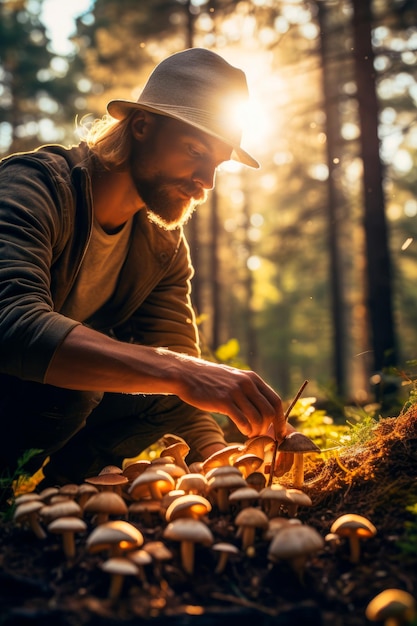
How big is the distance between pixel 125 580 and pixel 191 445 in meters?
1.80

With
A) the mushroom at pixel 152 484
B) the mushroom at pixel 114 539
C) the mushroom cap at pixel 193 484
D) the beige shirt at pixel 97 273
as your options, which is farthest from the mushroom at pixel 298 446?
the beige shirt at pixel 97 273

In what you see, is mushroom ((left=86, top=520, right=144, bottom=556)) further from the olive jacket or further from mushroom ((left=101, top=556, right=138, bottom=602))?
the olive jacket

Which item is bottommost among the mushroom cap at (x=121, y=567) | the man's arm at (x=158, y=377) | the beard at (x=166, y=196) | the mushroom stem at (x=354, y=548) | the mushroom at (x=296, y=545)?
the mushroom stem at (x=354, y=548)

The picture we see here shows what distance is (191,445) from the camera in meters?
3.70

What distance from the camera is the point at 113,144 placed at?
3.77m

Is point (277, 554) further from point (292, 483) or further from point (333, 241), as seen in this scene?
point (333, 241)

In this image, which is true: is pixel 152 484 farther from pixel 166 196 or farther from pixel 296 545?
pixel 166 196

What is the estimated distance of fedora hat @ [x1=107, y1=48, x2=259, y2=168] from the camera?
137 inches

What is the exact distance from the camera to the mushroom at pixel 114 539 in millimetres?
1886

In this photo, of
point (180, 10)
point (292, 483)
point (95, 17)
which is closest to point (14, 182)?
point (292, 483)

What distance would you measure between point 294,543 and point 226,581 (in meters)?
0.30

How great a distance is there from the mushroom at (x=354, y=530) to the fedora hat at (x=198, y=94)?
226 cm

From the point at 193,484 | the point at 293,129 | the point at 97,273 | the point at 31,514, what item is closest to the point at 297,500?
the point at 193,484

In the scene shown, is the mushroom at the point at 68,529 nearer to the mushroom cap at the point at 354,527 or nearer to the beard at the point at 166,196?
the mushroom cap at the point at 354,527
